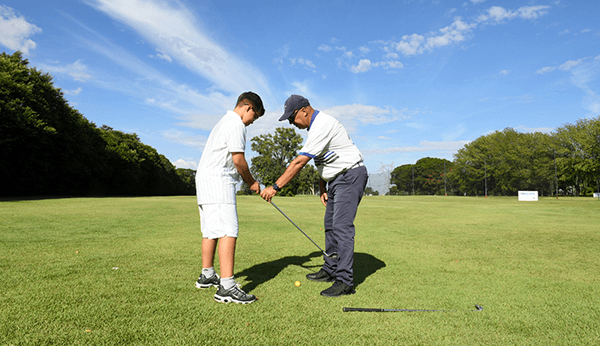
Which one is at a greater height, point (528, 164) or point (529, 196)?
point (528, 164)

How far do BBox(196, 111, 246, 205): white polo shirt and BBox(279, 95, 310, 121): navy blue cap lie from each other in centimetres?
71

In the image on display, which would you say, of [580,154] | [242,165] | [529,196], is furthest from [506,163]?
[242,165]

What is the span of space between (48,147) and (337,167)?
4064 cm

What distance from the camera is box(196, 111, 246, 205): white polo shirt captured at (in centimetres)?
346

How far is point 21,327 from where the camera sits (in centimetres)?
258

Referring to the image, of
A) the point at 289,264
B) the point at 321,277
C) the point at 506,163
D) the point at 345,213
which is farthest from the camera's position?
the point at 506,163

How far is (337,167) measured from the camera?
3.99 m

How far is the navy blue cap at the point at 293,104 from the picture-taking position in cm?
405

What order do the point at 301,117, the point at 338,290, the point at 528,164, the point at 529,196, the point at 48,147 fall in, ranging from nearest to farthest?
the point at 338,290 < the point at 301,117 < the point at 48,147 < the point at 529,196 < the point at 528,164

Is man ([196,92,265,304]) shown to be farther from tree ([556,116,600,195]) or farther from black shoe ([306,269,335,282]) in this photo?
tree ([556,116,600,195])

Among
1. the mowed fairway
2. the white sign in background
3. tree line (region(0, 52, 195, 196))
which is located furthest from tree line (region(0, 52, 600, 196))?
the mowed fairway

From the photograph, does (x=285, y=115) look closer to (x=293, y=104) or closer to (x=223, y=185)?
(x=293, y=104)

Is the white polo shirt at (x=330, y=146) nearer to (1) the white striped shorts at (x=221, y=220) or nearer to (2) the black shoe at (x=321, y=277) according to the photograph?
(1) the white striped shorts at (x=221, y=220)

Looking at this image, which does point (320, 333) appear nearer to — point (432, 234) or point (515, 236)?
point (432, 234)
